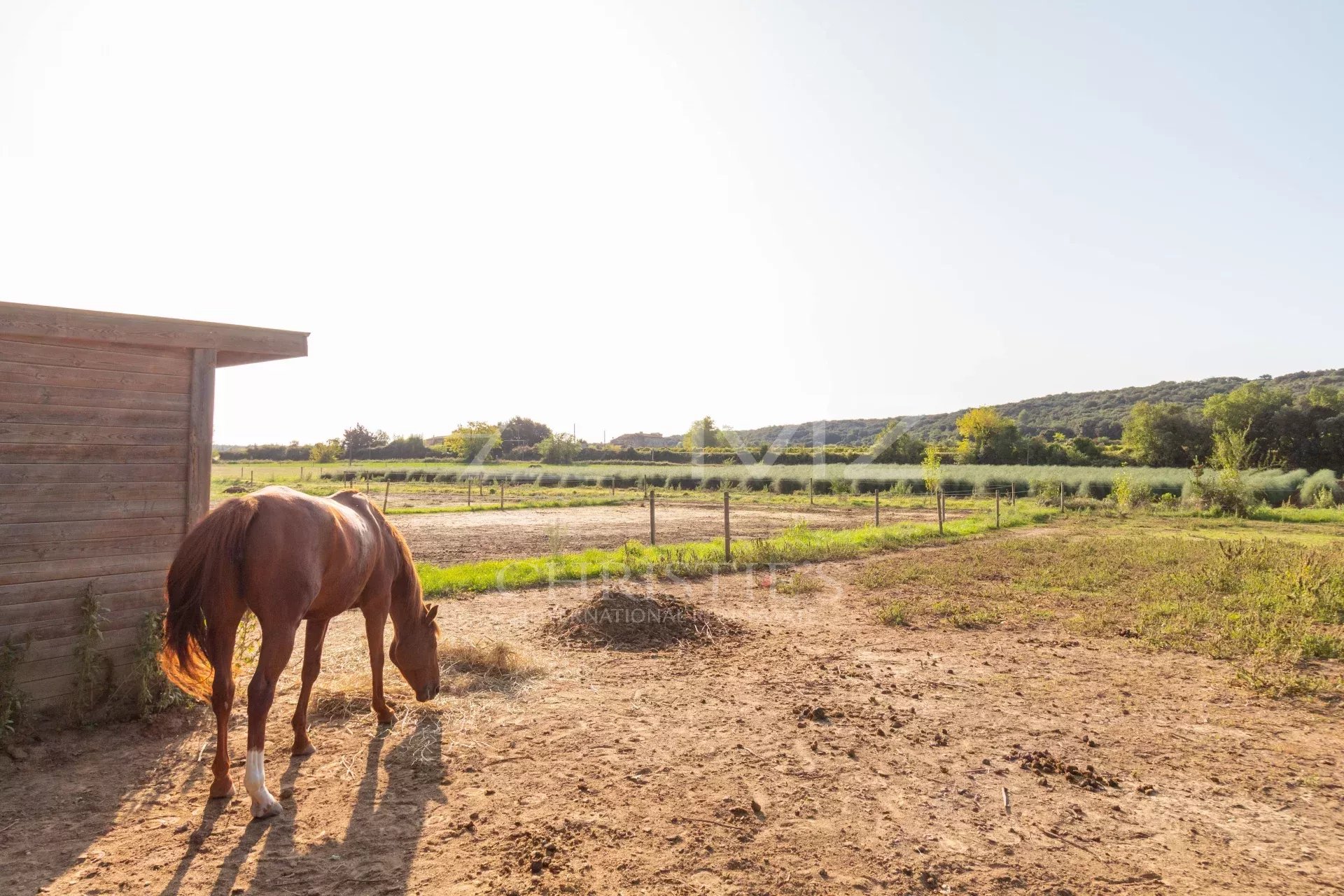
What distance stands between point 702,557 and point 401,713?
793 centimetres

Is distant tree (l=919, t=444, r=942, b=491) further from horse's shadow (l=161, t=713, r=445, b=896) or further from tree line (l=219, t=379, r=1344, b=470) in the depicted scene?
horse's shadow (l=161, t=713, r=445, b=896)

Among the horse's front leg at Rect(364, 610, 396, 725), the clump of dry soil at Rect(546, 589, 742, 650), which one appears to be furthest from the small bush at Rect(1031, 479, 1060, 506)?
the horse's front leg at Rect(364, 610, 396, 725)

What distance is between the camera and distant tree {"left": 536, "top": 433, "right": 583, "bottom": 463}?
64.6 m

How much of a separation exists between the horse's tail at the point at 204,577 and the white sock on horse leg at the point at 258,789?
0.57 m

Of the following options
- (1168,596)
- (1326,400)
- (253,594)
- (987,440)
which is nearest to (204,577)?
(253,594)

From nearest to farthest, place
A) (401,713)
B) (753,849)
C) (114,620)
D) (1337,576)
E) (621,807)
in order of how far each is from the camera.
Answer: (753,849), (621,807), (114,620), (401,713), (1337,576)

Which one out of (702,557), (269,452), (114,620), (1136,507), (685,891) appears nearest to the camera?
(685,891)

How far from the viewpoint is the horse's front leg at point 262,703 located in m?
3.51

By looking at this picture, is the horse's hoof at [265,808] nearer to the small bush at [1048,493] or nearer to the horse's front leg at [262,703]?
the horse's front leg at [262,703]

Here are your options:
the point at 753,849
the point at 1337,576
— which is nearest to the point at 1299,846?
the point at 753,849

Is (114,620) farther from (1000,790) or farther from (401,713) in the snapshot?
(1000,790)

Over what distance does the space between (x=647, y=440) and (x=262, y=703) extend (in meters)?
111

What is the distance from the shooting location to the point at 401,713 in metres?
5.09

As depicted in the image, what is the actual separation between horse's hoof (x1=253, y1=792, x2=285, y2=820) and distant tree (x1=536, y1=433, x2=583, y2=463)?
60726 millimetres
